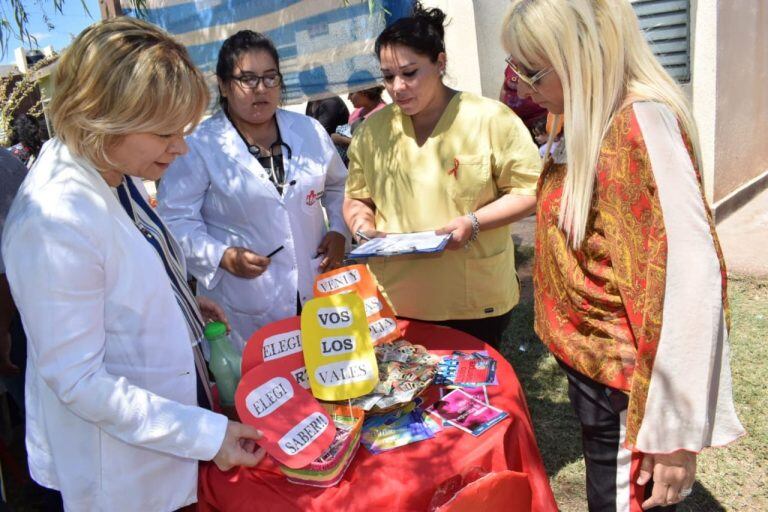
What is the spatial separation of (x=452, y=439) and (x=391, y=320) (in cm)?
47

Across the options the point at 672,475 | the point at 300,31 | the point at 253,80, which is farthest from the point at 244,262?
the point at 300,31

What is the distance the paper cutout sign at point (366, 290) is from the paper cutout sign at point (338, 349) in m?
0.19

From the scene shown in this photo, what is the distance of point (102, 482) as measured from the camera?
136cm

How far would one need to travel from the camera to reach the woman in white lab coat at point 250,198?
89.9 inches

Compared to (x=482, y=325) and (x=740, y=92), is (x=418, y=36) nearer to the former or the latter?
(x=482, y=325)

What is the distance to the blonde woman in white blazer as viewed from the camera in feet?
3.92

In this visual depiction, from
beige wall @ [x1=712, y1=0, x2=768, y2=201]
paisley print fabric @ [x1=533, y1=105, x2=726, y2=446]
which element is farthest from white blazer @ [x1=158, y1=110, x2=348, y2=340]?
beige wall @ [x1=712, y1=0, x2=768, y2=201]

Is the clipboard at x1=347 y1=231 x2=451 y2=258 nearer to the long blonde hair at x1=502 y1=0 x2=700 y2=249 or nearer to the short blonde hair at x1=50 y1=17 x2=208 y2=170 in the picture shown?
the long blonde hair at x1=502 y1=0 x2=700 y2=249

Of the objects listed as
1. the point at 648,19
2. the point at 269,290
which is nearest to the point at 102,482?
the point at 269,290

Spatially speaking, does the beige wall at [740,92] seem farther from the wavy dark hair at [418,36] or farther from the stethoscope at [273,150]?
the stethoscope at [273,150]

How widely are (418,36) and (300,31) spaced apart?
2.00 meters

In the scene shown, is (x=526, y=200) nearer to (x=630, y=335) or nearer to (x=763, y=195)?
(x=630, y=335)

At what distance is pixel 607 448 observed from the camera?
1.53 metres

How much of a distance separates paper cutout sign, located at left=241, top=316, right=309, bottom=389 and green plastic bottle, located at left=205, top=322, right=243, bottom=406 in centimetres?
6
